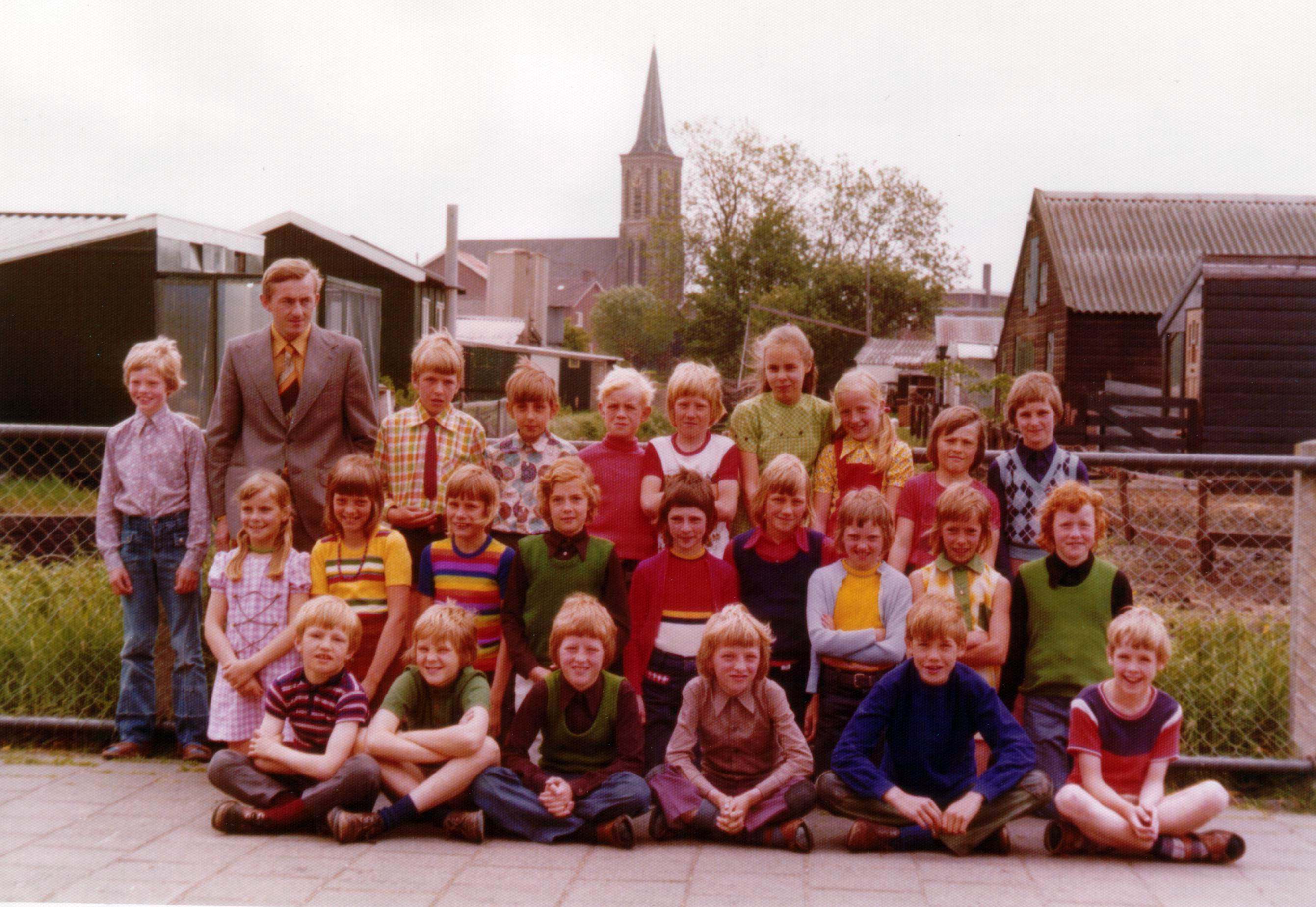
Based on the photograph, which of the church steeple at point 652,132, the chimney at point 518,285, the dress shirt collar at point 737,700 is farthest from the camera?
the church steeple at point 652,132

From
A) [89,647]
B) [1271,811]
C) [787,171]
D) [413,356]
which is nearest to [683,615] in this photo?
[413,356]

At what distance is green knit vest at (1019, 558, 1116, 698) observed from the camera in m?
4.15

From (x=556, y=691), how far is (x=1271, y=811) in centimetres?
267

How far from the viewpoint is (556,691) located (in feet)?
13.2

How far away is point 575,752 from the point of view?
4.02 m

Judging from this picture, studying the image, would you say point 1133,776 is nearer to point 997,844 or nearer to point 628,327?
point 997,844

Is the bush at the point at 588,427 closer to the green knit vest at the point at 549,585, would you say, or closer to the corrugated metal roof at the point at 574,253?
the green knit vest at the point at 549,585

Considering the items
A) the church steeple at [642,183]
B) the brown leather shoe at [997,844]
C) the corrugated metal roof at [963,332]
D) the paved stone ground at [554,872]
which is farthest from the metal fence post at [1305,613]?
the church steeple at [642,183]

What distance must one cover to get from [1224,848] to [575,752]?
6.88 ft

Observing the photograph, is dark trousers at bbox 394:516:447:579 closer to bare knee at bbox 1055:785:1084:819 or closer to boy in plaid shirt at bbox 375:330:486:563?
boy in plaid shirt at bbox 375:330:486:563

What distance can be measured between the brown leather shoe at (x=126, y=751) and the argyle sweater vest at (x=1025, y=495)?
357cm

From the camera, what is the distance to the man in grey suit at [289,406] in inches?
181

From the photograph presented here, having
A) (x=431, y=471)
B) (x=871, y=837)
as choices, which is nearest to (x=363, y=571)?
(x=431, y=471)

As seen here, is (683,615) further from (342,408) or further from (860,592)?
(342,408)
